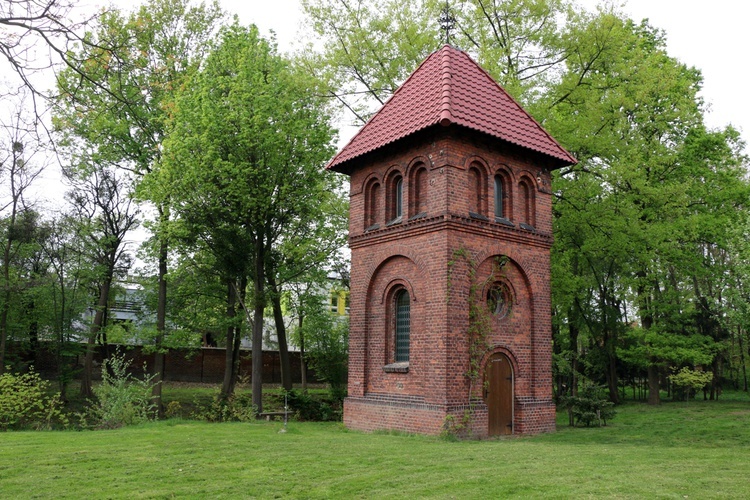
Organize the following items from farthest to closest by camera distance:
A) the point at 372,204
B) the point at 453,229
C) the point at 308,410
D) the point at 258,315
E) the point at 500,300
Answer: the point at 258,315
the point at 308,410
the point at 372,204
the point at 500,300
the point at 453,229

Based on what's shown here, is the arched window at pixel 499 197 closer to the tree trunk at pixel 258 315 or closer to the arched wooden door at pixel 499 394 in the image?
the arched wooden door at pixel 499 394

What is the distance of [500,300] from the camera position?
15.9 m

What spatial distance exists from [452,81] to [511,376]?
718cm

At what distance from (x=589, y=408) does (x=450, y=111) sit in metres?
9.38

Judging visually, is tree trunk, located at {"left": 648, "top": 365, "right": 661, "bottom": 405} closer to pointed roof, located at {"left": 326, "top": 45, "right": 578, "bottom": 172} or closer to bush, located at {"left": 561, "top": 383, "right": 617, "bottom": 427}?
bush, located at {"left": 561, "top": 383, "right": 617, "bottom": 427}

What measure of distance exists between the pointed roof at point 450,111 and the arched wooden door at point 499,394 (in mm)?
5242

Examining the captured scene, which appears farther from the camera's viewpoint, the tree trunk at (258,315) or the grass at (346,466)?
the tree trunk at (258,315)

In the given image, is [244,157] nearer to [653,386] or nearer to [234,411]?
[234,411]

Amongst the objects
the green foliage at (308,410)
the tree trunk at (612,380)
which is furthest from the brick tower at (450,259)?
the tree trunk at (612,380)

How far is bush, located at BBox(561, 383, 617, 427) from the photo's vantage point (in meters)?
18.1

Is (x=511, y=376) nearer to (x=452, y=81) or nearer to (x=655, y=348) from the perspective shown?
(x=452, y=81)

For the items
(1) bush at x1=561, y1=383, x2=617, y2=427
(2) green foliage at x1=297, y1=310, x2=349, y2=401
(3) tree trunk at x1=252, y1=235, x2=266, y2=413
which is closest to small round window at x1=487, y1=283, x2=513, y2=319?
(1) bush at x1=561, y1=383, x2=617, y2=427

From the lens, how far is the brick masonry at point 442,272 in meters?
14.4

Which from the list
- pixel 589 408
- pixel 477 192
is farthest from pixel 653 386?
pixel 477 192
